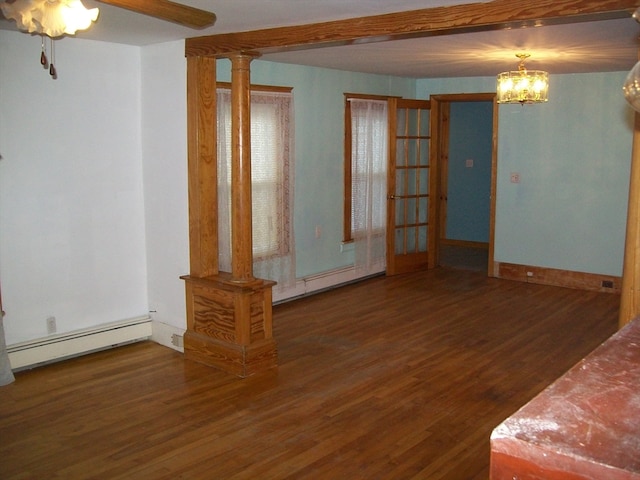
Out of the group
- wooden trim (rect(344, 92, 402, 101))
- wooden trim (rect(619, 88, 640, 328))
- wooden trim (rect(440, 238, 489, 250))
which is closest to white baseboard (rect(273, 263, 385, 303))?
wooden trim (rect(344, 92, 402, 101))

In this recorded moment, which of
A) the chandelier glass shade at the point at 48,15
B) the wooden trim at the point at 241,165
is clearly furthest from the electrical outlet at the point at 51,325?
the chandelier glass shade at the point at 48,15

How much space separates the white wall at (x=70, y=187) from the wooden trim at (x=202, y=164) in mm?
611

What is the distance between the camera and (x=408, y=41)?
15.3 feet

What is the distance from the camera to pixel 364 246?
24.0 ft

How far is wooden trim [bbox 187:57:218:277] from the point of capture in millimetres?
4602

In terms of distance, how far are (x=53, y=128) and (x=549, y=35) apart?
11.3 feet

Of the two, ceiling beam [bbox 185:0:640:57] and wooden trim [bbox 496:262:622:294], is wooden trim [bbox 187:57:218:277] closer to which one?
ceiling beam [bbox 185:0:640:57]

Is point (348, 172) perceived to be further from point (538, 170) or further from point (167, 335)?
point (167, 335)

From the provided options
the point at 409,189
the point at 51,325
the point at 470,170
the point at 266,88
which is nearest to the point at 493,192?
the point at 409,189

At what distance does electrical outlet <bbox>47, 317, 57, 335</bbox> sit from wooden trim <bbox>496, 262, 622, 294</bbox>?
194 inches

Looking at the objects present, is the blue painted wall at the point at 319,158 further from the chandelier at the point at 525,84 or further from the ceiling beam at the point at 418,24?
the chandelier at the point at 525,84

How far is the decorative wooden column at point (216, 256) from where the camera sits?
4457mm

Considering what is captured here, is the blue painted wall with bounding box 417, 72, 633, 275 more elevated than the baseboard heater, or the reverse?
the blue painted wall with bounding box 417, 72, 633, 275

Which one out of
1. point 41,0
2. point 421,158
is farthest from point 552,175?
point 41,0
